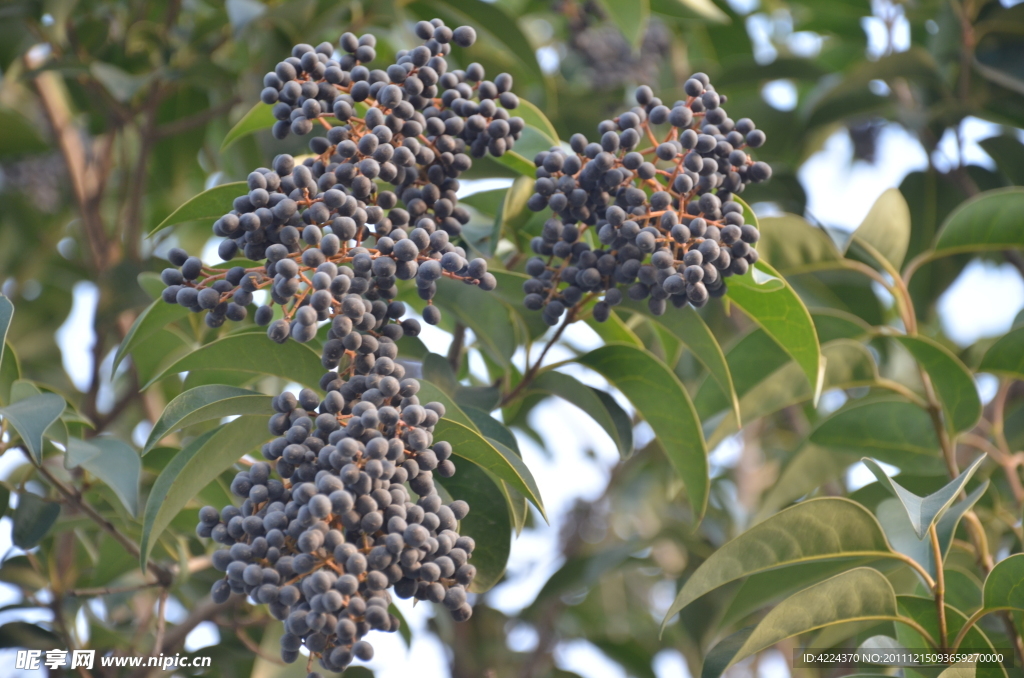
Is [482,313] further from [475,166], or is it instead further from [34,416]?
[34,416]

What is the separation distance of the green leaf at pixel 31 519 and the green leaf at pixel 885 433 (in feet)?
4.79

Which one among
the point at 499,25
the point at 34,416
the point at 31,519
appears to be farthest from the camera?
the point at 499,25

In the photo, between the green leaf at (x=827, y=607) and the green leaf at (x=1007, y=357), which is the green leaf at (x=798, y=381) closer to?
the green leaf at (x=1007, y=357)

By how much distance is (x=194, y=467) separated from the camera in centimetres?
122

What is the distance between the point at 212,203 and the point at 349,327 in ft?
1.56

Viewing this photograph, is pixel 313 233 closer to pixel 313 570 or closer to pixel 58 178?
pixel 313 570

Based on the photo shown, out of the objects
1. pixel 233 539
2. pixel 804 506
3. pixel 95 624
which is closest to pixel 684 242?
pixel 804 506

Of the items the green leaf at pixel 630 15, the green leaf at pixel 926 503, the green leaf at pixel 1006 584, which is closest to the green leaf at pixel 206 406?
the green leaf at pixel 926 503

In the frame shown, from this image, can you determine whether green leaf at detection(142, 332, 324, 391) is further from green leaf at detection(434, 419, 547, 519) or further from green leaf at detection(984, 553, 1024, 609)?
green leaf at detection(984, 553, 1024, 609)

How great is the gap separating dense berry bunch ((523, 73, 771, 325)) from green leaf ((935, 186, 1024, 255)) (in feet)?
2.20

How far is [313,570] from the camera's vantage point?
1028 mm

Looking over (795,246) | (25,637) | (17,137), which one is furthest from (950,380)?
(17,137)

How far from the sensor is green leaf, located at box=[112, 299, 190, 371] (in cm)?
136

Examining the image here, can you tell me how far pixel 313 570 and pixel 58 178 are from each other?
290 cm
